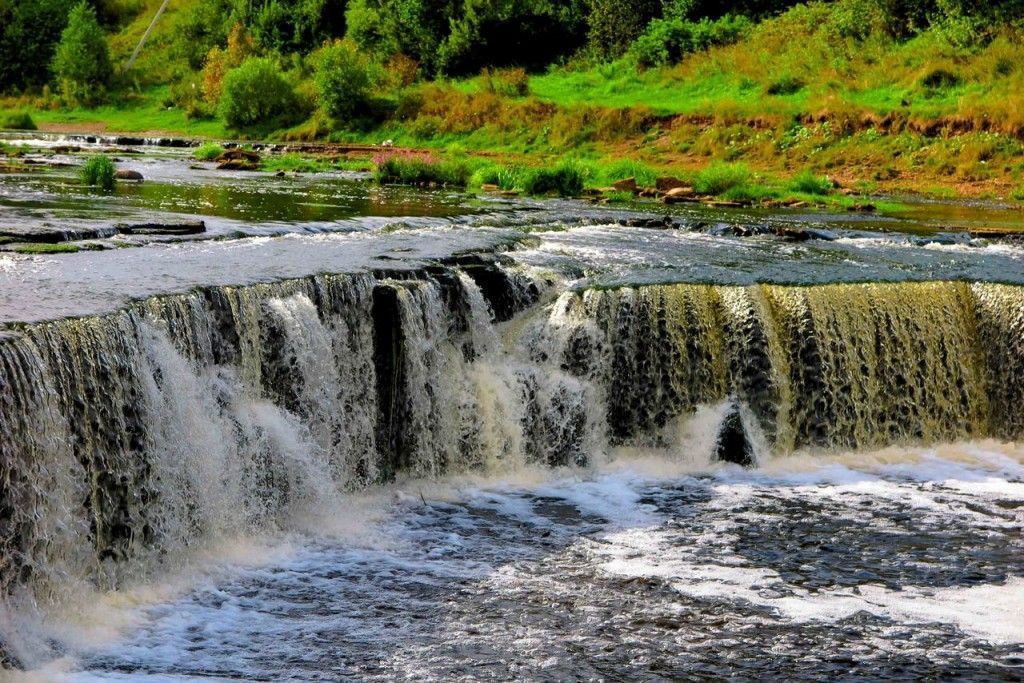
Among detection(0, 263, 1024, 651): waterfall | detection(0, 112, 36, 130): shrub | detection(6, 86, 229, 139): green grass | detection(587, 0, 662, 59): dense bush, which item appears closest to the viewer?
detection(0, 263, 1024, 651): waterfall

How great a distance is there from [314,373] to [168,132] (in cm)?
3915

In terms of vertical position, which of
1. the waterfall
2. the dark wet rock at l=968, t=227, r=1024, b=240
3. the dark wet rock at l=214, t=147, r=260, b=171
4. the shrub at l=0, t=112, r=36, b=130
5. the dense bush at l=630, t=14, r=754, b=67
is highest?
the dense bush at l=630, t=14, r=754, b=67

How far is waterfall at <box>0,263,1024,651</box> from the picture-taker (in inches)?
388

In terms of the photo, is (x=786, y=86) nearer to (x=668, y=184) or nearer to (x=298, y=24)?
(x=668, y=184)

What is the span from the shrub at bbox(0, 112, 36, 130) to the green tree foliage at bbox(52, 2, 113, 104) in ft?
24.7

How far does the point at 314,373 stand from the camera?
496 inches

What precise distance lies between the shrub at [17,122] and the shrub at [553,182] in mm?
29429

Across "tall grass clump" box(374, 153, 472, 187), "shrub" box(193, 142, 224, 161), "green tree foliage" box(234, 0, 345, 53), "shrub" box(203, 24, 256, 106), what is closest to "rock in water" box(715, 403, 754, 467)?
"tall grass clump" box(374, 153, 472, 187)

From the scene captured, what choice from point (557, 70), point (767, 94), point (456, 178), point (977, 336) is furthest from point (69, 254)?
point (557, 70)

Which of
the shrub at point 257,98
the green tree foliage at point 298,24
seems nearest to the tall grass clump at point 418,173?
the shrub at point 257,98

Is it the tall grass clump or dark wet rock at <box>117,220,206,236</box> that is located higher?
the tall grass clump

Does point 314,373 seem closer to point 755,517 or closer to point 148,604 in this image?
point 148,604

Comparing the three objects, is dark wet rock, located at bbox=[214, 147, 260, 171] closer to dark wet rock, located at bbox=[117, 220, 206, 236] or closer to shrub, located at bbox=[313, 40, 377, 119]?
shrub, located at bbox=[313, 40, 377, 119]

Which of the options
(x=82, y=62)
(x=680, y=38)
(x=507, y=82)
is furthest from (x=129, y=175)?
(x=82, y=62)
